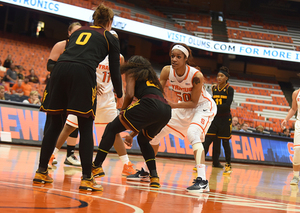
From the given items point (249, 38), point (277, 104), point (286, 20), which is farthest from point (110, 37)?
point (286, 20)

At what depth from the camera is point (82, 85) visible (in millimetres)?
3303

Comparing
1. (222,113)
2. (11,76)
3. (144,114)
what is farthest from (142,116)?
(11,76)

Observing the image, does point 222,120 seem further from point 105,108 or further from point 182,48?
point 182,48

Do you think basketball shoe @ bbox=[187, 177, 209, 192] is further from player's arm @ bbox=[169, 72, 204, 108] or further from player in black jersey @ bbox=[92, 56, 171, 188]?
player's arm @ bbox=[169, 72, 204, 108]

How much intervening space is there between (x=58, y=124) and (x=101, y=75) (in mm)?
1966

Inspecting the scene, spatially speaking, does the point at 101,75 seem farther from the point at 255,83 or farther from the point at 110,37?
the point at 255,83

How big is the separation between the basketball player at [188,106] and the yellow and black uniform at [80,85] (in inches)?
41.5

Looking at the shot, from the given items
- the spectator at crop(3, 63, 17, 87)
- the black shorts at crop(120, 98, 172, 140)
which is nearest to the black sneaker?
the black shorts at crop(120, 98, 172, 140)

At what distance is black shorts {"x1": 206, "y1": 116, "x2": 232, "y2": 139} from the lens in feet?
29.4

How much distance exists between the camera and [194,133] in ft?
15.1

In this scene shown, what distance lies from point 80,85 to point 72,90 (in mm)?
93

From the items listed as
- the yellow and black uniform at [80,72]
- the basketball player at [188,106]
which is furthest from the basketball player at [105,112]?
the yellow and black uniform at [80,72]

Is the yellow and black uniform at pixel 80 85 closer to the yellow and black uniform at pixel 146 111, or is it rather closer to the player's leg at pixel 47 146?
the player's leg at pixel 47 146

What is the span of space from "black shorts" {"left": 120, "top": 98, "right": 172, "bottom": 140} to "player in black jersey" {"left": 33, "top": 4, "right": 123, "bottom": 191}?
571mm
